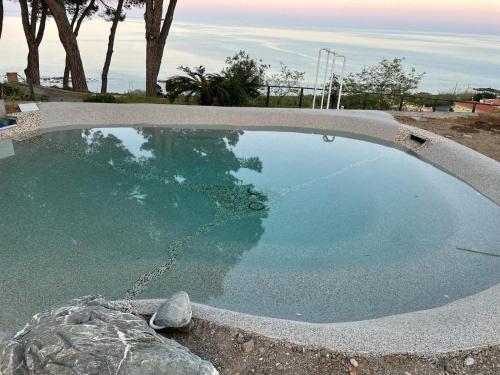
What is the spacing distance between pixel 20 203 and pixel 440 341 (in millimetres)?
4709

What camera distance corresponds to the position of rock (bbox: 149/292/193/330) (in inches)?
109

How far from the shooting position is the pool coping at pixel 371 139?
280 centimetres

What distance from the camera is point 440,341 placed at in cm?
280

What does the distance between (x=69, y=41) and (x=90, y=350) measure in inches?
446

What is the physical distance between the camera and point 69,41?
11.6m

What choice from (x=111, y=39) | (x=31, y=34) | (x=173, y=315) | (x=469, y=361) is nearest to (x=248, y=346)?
(x=173, y=315)

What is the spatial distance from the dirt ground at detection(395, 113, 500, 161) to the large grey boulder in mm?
6730

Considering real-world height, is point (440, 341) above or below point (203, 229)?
above

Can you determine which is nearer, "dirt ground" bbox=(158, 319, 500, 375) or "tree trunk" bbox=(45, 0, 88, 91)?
"dirt ground" bbox=(158, 319, 500, 375)

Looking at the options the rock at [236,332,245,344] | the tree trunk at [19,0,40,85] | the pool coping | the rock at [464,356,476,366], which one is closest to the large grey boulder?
the rock at [236,332,245,344]

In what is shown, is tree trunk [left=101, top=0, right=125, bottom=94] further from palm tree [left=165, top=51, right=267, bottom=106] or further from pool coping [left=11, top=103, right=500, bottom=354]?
pool coping [left=11, top=103, right=500, bottom=354]

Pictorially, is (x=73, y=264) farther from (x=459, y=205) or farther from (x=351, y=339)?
(x=459, y=205)

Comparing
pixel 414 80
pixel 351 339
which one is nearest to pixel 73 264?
pixel 351 339

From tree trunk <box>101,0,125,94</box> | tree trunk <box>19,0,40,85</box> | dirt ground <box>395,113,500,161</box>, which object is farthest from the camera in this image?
tree trunk <box>101,0,125,94</box>
